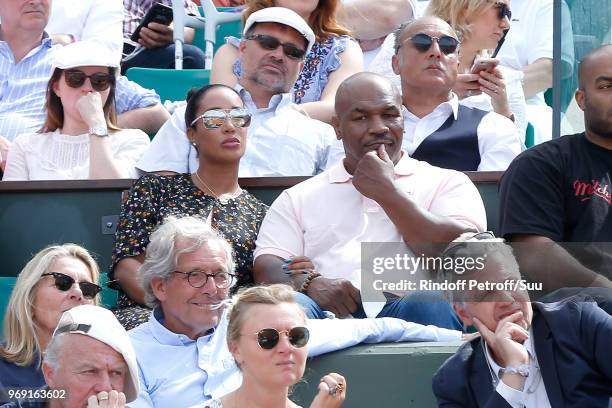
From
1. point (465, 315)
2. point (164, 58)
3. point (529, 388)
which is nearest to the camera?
point (529, 388)

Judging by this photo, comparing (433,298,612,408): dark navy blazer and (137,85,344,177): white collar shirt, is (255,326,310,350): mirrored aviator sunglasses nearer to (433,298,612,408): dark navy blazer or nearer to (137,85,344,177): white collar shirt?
(433,298,612,408): dark navy blazer

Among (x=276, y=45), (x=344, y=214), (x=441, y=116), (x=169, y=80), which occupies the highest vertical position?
(x=169, y=80)

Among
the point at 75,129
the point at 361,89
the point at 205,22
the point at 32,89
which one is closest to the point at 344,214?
the point at 361,89

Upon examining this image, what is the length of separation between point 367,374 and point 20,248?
6.65 ft

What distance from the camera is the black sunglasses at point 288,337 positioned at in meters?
4.34

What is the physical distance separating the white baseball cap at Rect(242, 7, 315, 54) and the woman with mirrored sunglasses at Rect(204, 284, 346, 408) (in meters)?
2.19

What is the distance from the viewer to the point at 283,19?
250 inches

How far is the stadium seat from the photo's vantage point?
8.10 m

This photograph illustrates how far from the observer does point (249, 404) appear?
4.30m

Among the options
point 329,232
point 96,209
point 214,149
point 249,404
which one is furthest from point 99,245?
point 249,404

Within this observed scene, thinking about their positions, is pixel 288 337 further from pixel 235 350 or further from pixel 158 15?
pixel 158 15

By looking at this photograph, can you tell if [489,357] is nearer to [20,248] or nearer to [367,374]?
[367,374]

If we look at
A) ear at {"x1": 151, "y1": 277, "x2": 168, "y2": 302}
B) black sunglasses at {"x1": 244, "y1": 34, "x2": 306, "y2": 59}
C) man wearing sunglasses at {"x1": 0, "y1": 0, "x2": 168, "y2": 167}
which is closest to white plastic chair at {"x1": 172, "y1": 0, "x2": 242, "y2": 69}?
man wearing sunglasses at {"x1": 0, "y1": 0, "x2": 168, "y2": 167}

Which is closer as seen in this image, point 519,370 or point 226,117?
point 519,370
